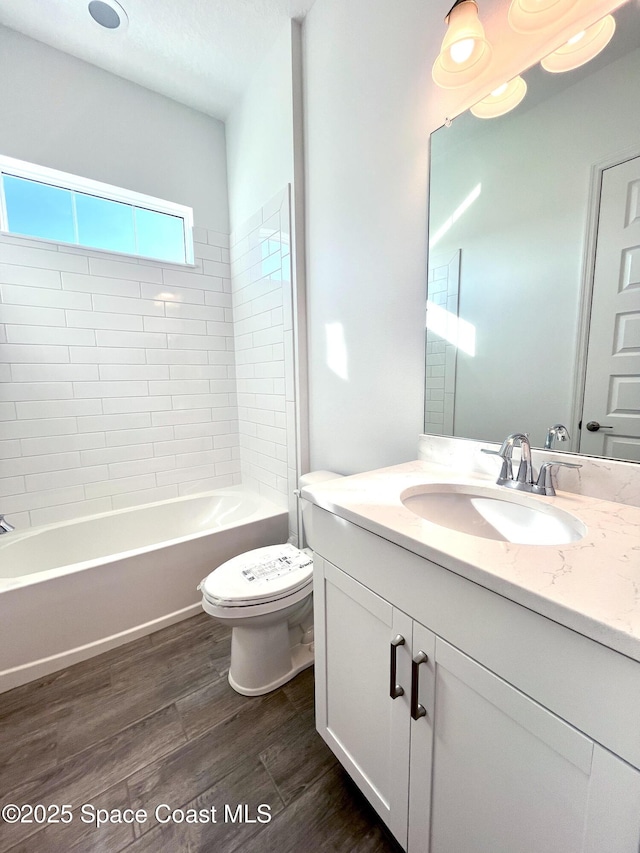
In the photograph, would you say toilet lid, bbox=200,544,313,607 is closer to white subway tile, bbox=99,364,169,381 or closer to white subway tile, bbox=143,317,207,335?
white subway tile, bbox=99,364,169,381

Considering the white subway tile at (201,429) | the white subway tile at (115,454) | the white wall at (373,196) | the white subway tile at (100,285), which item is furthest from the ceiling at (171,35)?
the white subway tile at (115,454)

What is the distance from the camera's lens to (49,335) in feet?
6.56

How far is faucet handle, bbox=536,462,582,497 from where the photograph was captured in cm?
92

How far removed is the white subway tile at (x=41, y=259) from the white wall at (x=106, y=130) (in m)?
0.46

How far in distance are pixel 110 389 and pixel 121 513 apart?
31.0 inches

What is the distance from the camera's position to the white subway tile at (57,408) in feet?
6.46

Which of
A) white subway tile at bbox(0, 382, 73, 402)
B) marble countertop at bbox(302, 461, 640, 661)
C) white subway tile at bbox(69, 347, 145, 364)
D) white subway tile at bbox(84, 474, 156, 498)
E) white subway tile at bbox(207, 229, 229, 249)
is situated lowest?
white subway tile at bbox(84, 474, 156, 498)

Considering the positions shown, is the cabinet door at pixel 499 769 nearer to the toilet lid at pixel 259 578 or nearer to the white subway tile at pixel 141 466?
the toilet lid at pixel 259 578

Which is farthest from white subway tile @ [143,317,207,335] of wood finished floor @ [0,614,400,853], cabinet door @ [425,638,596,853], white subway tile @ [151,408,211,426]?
cabinet door @ [425,638,596,853]

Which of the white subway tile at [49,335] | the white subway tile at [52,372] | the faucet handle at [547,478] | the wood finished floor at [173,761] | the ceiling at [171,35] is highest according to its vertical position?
the ceiling at [171,35]

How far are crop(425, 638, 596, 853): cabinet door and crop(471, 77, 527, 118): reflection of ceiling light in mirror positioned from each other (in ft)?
4.73

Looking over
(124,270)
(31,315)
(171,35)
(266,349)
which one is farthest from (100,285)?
(171,35)

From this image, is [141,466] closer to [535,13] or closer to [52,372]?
[52,372]

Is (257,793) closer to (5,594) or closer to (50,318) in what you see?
(5,594)
